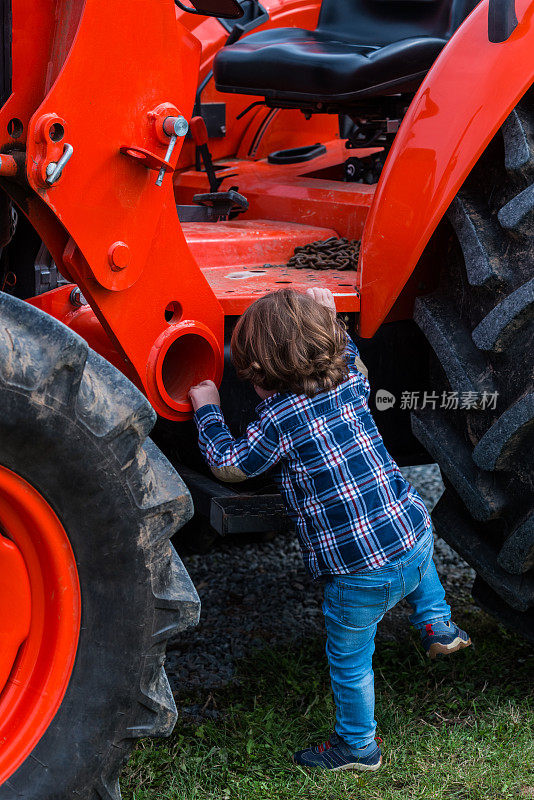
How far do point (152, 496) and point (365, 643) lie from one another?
2.06 ft

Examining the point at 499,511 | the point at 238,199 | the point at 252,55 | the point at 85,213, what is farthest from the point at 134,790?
the point at 252,55

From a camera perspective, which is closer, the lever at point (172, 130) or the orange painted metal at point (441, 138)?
the lever at point (172, 130)

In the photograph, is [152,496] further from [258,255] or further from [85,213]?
[258,255]

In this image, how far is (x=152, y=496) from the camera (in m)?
1.48

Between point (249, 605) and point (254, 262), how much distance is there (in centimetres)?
102

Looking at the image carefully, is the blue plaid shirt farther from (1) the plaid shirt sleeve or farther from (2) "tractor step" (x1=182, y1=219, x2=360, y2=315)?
(2) "tractor step" (x1=182, y1=219, x2=360, y2=315)

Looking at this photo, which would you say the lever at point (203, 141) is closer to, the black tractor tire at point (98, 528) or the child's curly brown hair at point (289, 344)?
the child's curly brown hair at point (289, 344)

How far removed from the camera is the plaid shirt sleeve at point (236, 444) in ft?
5.74

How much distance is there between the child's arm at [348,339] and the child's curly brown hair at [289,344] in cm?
3

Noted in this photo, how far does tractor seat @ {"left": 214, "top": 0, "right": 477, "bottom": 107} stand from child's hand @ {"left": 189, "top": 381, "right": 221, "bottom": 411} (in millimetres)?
824

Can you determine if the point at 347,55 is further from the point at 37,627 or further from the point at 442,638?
the point at 37,627

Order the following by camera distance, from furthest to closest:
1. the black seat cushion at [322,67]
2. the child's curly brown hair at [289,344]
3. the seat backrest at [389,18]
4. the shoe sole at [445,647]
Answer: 1. the seat backrest at [389,18]
2. the black seat cushion at [322,67]
3. the shoe sole at [445,647]
4. the child's curly brown hair at [289,344]

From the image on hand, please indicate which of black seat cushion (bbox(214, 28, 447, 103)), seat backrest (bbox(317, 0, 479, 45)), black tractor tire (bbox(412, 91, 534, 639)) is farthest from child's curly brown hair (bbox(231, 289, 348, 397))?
seat backrest (bbox(317, 0, 479, 45))

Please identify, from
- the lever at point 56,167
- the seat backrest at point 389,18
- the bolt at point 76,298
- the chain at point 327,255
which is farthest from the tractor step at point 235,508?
the seat backrest at point 389,18
